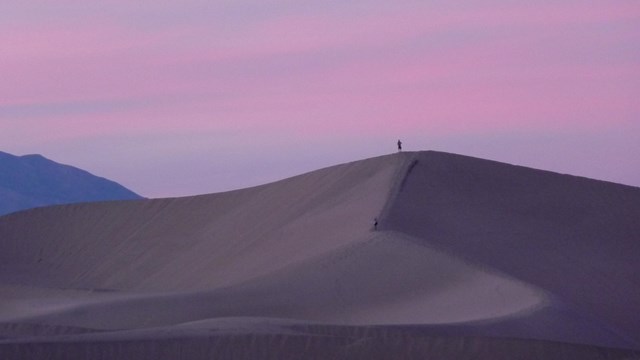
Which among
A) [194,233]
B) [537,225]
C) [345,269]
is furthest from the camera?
[194,233]

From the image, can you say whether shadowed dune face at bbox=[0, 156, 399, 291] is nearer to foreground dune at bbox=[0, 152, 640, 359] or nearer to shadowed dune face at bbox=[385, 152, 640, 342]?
foreground dune at bbox=[0, 152, 640, 359]

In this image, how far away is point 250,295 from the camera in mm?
35594

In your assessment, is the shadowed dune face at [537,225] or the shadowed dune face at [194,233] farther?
the shadowed dune face at [194,233]

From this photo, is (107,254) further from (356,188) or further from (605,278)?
(605,278)

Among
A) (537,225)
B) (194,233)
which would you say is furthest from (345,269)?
(194,233)

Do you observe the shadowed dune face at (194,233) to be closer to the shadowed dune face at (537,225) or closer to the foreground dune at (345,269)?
the foreground dune at (345,269)

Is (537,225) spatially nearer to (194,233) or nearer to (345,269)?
(345,269)

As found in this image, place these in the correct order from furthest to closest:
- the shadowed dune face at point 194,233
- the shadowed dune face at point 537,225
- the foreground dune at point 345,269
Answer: the shadowed dune face at point 194,233, the shadowed dune face at point 537,225, the foreground dune at point 345,269

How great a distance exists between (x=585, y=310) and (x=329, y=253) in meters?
7.24

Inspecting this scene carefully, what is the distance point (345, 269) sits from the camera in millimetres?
35969

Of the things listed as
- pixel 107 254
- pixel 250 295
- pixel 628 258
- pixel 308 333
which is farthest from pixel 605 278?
pixel 107 254

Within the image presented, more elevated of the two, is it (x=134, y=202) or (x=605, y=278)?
(x=134, y=202)

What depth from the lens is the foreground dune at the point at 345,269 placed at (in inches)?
1028

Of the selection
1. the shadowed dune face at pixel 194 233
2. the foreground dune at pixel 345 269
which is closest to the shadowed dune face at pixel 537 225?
the foreground dune at pixel 345 269
